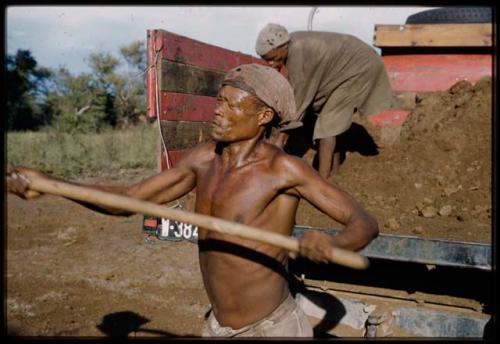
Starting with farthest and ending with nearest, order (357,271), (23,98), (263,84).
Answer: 1. (23,98)
2. (357,271)
3. (263,84)

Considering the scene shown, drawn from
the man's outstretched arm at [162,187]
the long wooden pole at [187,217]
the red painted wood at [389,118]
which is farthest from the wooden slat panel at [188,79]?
the red painted wood at [389,118]

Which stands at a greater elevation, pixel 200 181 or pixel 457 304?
pixel 200 181

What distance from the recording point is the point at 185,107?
3975 mm

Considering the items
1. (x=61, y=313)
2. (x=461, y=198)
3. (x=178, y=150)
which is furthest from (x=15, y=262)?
(x=461, y=198)

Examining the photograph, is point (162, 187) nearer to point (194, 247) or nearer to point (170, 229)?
point (170, 229)

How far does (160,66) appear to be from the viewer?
3592mm

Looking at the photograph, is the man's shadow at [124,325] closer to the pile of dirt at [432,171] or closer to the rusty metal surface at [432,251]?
the pile of dirt at [432,171]

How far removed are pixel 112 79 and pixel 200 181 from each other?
103ft

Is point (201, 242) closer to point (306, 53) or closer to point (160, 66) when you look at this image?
point (160, 66)

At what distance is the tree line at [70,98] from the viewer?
23.0m

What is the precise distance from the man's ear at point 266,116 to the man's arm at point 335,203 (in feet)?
0.62

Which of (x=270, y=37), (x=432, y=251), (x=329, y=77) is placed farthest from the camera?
(x=329, y=77)

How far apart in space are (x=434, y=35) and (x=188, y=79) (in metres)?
2.51

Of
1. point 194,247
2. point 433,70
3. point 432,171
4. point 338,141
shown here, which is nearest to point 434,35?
point 433,70
